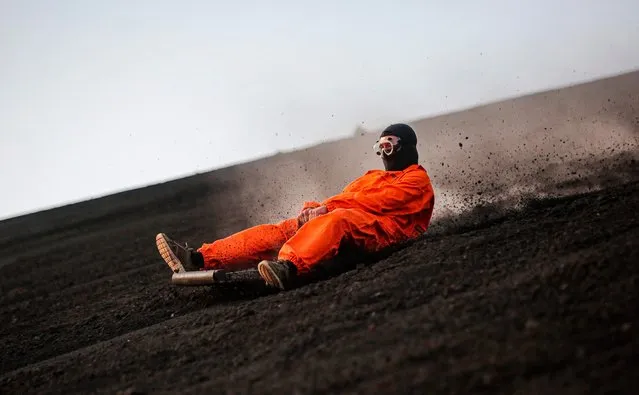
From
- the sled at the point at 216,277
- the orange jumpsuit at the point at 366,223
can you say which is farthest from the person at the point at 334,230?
the sled at the point at 216,277

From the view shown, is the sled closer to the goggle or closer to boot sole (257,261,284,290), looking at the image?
boot sole (257,261,284,290)

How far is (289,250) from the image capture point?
5.54 meters

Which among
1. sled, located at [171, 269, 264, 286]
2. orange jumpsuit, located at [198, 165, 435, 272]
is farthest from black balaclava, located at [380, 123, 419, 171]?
sled, located at [171, 269, 264, 286]

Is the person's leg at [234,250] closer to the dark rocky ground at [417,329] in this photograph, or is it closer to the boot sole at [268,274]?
the dark rocky ground at [417,329]

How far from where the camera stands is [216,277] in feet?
18.6

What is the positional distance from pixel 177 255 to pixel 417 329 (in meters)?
3.52

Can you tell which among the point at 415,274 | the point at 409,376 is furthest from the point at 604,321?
the point at 415,274

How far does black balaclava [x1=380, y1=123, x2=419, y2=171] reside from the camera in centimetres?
716

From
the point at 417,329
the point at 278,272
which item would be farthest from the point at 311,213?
the point at 417,329

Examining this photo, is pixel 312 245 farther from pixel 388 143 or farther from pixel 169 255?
pixel 388 143

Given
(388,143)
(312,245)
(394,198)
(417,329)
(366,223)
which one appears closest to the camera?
(417,329)

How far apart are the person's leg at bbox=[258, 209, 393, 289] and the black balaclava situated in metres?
1.56

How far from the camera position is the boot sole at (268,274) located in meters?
5.33

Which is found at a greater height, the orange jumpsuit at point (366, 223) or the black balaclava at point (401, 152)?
the black balaclava at point (401, 152)
